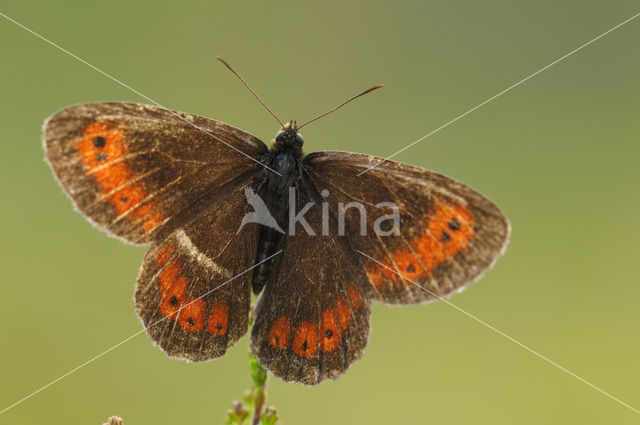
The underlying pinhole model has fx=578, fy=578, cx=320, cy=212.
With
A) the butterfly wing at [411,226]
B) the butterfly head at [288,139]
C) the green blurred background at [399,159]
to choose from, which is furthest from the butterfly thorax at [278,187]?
the green blurred background at [399,159]

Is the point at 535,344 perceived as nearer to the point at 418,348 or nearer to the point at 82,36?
the point at 418,348

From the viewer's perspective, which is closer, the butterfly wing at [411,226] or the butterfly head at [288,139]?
the butterfly wing at [411,226]

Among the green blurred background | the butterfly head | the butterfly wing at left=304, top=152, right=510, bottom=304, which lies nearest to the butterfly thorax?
the butterfly head

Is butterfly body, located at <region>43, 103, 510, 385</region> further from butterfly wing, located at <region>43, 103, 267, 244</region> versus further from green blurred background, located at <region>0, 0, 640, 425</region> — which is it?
green blurred background, located at <region>0, 0, 640, 425</region>

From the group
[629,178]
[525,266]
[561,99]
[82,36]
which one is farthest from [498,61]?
[82,36]

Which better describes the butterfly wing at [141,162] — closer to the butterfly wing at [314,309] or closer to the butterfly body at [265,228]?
the butterfly body at [265,228]

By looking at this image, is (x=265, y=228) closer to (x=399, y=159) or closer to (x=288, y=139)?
(x=288, y=139)

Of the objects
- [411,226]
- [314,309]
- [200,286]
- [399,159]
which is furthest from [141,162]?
[399,159]
